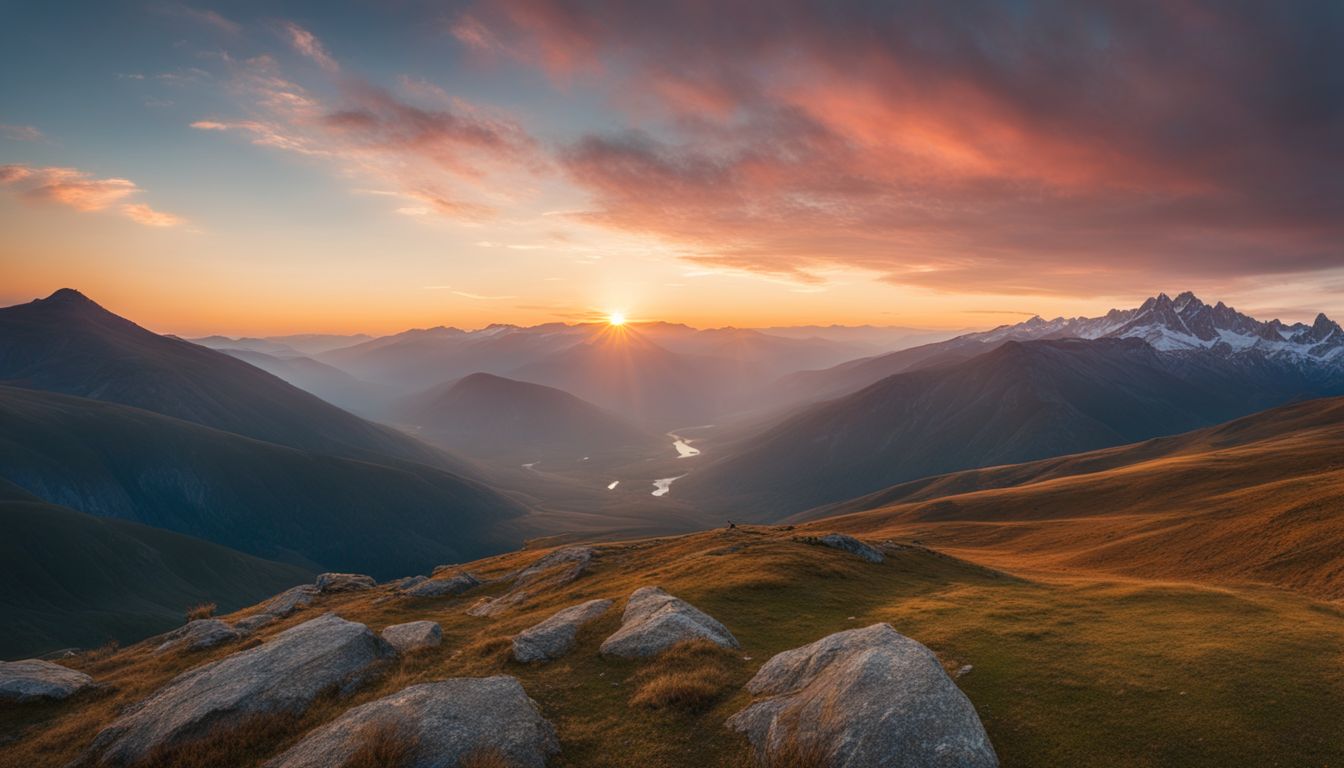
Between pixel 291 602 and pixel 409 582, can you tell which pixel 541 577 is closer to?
pixel 291 602

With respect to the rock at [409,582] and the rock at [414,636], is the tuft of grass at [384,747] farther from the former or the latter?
the rock at [409,582]

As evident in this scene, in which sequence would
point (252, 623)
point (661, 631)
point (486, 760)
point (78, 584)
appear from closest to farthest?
point (486, 760)
point (661, 631)
point (252, 623)
point (78, 584)

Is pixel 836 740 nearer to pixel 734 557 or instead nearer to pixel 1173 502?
pixel 734 557

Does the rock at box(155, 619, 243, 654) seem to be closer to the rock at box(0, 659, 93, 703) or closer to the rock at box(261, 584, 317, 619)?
the rock at box(0, 659, 93, 703)

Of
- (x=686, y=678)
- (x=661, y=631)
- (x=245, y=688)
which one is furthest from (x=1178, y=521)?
(x=245, y=688)

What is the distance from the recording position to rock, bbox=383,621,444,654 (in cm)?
2911

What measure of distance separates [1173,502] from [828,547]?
8324cm

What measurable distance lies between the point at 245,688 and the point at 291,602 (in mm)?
41015

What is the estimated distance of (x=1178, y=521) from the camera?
3014 inches

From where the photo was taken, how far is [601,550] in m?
67.5

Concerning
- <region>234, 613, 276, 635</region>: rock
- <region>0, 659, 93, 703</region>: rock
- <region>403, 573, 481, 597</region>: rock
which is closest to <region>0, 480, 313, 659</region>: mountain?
<region>234, 613, 276, 635</region>: rock

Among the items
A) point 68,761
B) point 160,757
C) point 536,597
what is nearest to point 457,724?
point 160,757

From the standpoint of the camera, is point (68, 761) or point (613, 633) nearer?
point (68, 761)

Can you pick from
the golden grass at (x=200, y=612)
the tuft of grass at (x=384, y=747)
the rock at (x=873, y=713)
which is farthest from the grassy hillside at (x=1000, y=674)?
the golden grass at (x=200, y=612)
